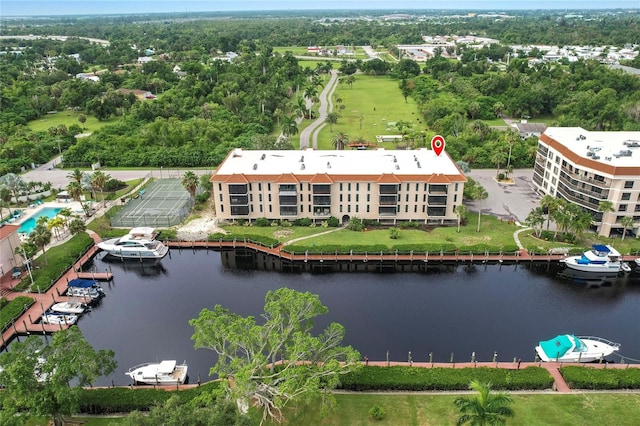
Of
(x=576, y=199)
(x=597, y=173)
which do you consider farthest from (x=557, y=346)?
(x=576, y=199)

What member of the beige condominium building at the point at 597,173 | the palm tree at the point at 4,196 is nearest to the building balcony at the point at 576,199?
the beige condominium building at the point at 597,173

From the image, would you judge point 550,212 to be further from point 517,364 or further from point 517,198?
point 517,364

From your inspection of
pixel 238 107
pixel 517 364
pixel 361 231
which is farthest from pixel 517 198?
pixel 238 107

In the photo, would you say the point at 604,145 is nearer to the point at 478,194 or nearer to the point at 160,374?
the point at 478,194

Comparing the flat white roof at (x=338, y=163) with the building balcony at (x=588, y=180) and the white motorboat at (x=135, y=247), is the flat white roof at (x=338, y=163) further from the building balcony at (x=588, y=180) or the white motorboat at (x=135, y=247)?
the building balcony at (x=588, y=180)

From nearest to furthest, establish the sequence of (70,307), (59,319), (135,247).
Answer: (59,319)
(70,307)
(135,247)

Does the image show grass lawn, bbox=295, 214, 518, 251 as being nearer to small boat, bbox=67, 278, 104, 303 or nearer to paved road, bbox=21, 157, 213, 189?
small boat, bbox=67, 278, 104, 303

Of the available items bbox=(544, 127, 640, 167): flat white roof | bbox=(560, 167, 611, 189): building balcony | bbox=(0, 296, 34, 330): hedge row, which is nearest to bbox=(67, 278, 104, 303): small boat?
bbox=(0, 296, 34, 330): hedge row
